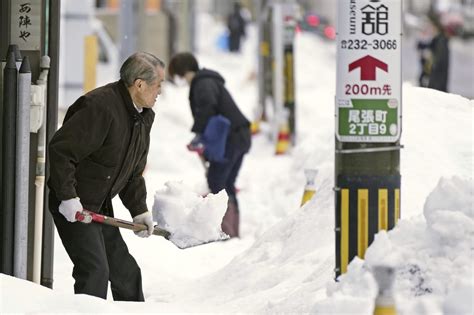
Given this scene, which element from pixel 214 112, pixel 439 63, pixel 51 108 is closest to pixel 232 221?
pixel 214 112

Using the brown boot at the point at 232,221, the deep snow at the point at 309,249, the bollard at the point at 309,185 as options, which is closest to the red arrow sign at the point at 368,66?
the deep snow at the point at 309,249

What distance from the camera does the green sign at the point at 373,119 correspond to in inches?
242

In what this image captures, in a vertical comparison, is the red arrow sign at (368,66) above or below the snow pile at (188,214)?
above

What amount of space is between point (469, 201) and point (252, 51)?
3854cm

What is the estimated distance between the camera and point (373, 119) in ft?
20.2

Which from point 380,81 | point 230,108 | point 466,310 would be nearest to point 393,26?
point 380,81

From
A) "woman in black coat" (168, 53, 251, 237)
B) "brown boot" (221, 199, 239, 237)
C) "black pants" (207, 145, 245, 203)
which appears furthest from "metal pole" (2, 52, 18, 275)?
"brown boot" (221, 199, 239, 237)

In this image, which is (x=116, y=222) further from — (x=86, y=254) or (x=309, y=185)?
(x=309, y=185)

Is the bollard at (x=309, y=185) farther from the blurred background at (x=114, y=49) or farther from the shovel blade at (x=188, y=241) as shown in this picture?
the shovel blade at (x=188, y=241)

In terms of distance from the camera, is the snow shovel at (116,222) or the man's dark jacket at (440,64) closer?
the snow shovel at (116,222)

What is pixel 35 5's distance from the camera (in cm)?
743

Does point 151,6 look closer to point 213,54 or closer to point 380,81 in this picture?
point 213,54

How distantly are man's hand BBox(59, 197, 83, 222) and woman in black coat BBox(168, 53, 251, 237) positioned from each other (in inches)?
179

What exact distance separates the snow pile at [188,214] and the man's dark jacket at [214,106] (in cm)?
365
